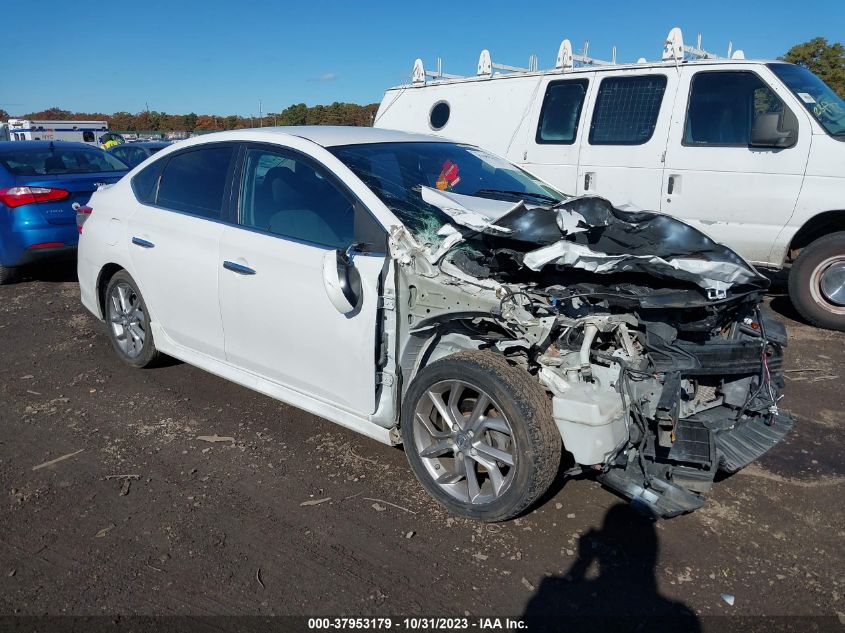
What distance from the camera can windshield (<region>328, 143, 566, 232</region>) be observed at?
3.63 meters

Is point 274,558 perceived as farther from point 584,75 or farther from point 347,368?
point 584,75

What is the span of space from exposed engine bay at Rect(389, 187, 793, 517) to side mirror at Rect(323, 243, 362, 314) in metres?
0.24

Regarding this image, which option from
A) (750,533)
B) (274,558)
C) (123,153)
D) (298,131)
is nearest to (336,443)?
(274,558)

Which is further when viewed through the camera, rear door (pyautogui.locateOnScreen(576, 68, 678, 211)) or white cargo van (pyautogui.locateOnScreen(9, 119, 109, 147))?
white cargo van (pyautogui.locateOnScreen(9, 119, 109, 147))

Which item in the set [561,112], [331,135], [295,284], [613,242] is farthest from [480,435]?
[561,112]

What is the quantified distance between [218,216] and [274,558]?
2.16 meters

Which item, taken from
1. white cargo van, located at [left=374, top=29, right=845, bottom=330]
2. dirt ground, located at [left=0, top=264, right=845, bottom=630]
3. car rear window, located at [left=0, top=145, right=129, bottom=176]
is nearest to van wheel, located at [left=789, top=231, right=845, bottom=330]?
white cargo van, located at [left=374, top=29, right=845, bottom=330]

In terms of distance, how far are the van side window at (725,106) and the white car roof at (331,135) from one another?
3119mm

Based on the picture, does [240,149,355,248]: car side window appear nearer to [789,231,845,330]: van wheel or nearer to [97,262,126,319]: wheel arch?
[97,262,126,319]: wheel arch

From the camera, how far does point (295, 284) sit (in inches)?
143

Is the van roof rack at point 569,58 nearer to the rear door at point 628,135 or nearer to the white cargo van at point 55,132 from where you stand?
the rear door at point 628,135

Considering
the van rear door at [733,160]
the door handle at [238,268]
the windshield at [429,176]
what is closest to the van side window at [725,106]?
the van rear door at [733,160]

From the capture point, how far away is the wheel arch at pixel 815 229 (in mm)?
5902

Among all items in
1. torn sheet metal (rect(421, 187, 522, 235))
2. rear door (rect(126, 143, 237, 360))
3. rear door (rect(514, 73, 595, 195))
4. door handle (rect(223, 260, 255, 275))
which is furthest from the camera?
rear door (rect(514, 73, 595, 195))
